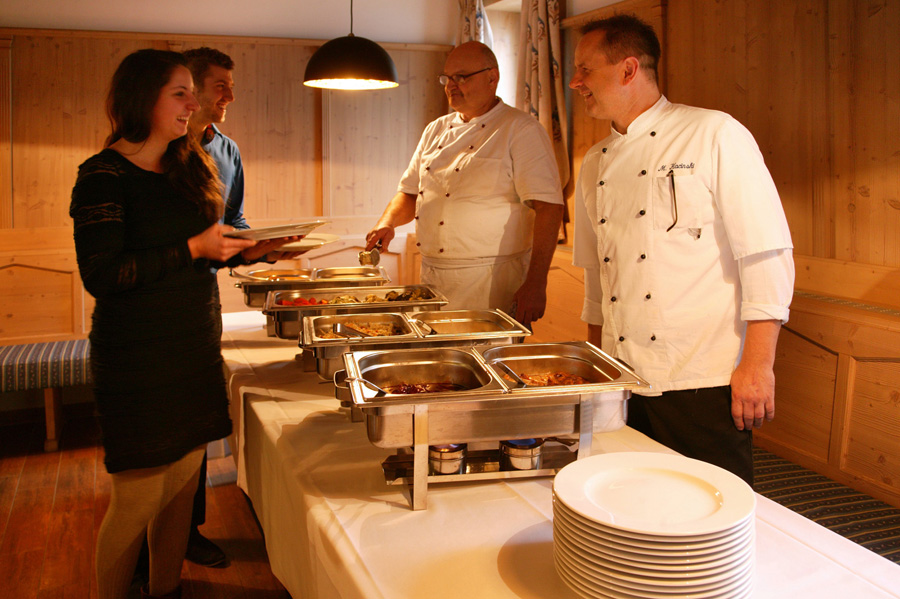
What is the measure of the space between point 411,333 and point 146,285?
0.65 metres

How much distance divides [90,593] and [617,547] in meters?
2.21

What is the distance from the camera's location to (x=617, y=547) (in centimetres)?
92

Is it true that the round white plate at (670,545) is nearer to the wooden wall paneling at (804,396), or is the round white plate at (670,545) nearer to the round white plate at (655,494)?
the round white plate at (655,494)

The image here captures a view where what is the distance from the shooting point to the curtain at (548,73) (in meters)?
4.22

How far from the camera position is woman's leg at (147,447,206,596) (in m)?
1.90

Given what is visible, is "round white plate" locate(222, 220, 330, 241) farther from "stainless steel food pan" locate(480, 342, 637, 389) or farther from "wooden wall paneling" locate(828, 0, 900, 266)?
"wooden wall paneling" locate(828, 0, 900, 266)

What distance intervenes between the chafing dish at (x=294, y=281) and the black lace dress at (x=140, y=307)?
0.63m

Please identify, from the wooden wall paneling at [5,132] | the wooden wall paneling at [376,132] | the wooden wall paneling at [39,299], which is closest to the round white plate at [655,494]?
the wooden wall paneling at [39,299]

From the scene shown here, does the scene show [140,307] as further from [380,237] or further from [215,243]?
[380,237]

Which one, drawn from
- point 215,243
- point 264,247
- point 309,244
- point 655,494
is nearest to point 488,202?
point 309,244

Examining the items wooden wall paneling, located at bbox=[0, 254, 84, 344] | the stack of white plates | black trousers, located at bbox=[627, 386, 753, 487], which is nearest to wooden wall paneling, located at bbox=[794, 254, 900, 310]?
black trousers, located at bbox=[627, 386, 753, 487]

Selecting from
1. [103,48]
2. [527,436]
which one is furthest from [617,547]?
[103,48]

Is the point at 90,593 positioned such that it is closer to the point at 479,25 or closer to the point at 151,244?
the point at 151,244

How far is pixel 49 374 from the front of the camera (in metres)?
3.78
